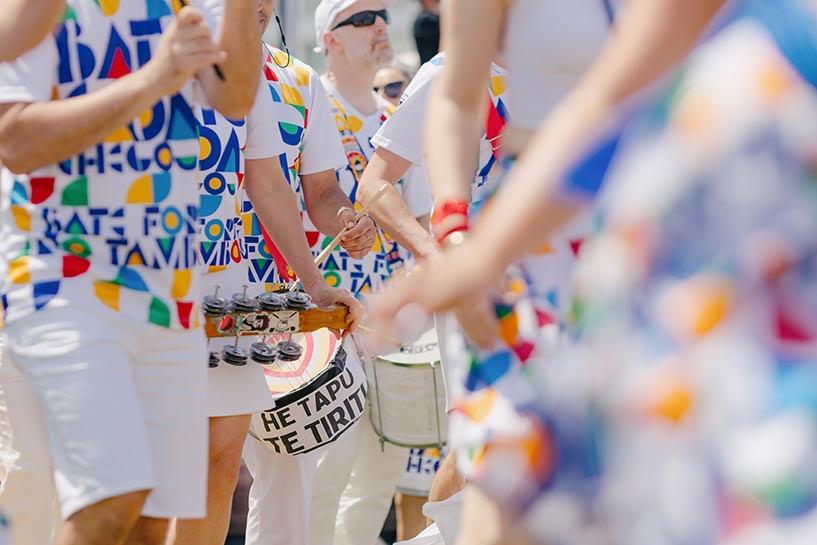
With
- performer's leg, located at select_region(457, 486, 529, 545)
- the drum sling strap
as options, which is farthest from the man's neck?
performer's leg, located at select_region(457, 486, 529, 545)

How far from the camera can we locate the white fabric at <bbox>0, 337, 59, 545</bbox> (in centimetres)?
394

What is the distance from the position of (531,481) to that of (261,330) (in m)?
2.55

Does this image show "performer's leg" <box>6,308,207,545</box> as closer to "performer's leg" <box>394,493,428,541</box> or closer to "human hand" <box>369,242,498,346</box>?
"human hand" <box>369,242,498,346</box>

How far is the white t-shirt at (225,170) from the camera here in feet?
15.0

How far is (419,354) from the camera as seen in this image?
6.36 metres

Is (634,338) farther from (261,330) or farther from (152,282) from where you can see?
(261,330)

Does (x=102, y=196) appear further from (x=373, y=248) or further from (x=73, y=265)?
(x=373, y=248)

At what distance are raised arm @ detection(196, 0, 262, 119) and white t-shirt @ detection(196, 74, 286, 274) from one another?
1056mm

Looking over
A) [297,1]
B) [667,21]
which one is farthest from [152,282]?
[297,1]

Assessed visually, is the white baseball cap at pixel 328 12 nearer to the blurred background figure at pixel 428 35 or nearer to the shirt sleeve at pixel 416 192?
the blurred background figure at pixel 428 35

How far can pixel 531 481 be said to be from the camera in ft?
6.93

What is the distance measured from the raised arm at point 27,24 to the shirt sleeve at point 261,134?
1592 millimetres

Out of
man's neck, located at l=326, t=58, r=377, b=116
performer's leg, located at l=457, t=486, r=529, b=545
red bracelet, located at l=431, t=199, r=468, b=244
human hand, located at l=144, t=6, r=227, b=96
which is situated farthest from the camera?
man's neck, located at l=326, t=58, r=377, b=116

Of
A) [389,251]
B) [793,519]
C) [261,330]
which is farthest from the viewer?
[389,251]
